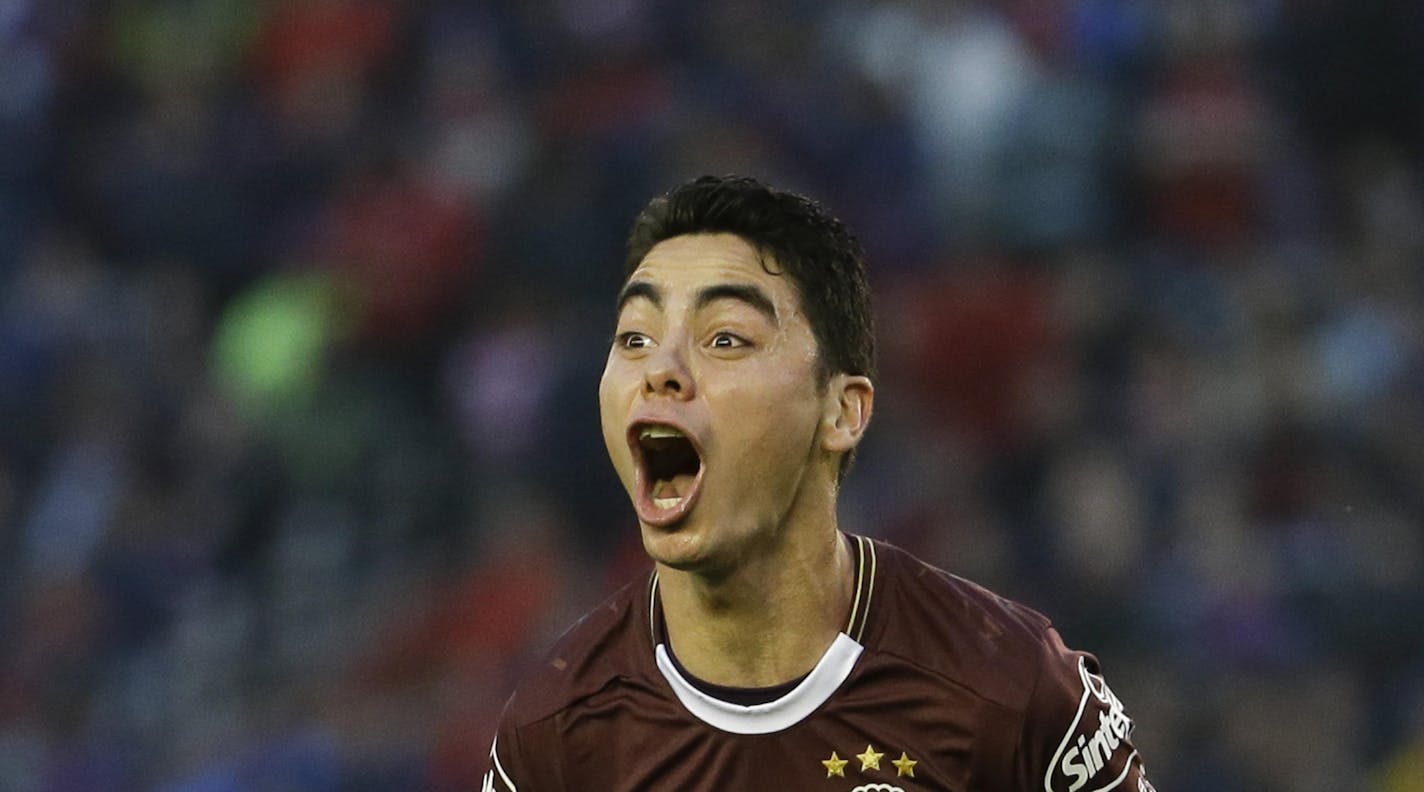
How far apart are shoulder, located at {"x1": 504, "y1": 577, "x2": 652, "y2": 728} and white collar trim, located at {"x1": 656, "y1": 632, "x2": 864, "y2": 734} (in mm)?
110

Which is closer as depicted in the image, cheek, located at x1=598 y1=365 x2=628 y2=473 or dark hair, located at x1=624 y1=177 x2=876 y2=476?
cheek, located at x1=598 y1=365 x2=628 y2=473

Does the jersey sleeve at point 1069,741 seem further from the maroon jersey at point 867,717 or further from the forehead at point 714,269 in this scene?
the forehead at point 714,269

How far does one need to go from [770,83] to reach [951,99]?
2.23 feet

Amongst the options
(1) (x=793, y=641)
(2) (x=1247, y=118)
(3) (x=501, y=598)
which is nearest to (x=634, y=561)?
(3) (x=501, y=598)

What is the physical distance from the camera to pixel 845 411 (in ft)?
12.5

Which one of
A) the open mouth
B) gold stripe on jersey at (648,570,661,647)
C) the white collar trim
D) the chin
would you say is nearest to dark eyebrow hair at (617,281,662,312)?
the open mouth

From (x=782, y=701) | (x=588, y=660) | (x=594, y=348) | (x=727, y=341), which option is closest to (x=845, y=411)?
(x=727, y=341)

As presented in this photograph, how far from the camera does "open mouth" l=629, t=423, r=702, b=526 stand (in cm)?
359

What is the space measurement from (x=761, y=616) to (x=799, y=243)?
1.94 ft

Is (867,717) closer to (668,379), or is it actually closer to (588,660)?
(588,660)

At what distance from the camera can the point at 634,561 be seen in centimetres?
752

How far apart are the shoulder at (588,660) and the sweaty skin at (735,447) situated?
8 centimetres

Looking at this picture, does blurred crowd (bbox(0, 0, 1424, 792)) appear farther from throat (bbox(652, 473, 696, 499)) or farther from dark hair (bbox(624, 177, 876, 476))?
throat (bbox(652, 473, 696, 499))

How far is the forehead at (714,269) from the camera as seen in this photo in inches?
145
